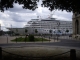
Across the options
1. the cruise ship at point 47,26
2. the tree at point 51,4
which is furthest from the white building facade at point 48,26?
the tree at point 51,4

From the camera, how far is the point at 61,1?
12984 millimetres

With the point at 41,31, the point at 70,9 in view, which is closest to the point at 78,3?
the point at 70,9

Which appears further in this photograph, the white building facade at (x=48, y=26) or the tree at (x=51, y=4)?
the white building facade at (x=48, y=26)

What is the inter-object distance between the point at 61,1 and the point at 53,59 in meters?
4.48

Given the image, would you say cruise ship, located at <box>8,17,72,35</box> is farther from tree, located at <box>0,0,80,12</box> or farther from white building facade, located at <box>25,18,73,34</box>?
tree, located at <box>0,0,80,12</box>

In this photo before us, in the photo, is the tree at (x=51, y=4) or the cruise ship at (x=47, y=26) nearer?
the tree at (x=51, y=4)

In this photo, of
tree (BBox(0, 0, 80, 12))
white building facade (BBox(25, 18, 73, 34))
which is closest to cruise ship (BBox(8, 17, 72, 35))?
white building facade (BBox(25, 18, 73, 34))

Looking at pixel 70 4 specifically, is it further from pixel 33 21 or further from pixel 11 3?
pixel 33 21

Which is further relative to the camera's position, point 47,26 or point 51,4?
point 47,26

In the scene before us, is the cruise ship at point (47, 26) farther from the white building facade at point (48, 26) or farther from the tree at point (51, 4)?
the tree at point (51, 4)

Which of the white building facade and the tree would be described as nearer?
the tree

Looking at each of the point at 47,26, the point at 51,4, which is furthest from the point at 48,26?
the point at 51,4

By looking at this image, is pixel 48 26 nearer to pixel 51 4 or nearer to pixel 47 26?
pixel 47 26

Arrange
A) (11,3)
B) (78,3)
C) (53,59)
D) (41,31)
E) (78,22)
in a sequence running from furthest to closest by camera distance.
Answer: (41,31) < (78,22) < (11,3) < (78,3) < (53,59)
